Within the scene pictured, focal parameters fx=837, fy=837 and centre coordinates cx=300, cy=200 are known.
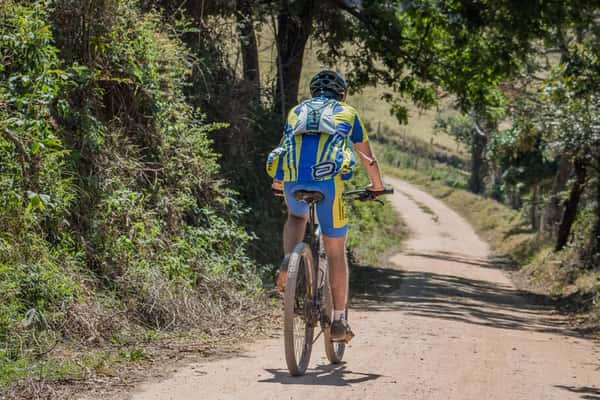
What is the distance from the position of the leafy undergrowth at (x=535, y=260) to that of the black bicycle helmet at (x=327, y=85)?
25.1 ft

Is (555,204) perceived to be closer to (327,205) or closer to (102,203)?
(102,203)

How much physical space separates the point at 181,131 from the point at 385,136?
249ft

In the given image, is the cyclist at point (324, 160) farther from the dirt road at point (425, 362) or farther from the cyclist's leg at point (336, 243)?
the dirt road at point (425, 362)

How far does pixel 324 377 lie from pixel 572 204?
61.8ft

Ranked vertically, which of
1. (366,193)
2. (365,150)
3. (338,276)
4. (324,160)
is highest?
(365,150)

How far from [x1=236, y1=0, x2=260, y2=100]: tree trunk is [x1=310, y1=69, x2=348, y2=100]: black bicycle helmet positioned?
769cm

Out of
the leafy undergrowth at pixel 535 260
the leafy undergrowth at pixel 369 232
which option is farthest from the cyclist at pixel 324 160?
the leafy undergrowth at pixel 369 232

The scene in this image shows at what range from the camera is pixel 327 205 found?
611 cm

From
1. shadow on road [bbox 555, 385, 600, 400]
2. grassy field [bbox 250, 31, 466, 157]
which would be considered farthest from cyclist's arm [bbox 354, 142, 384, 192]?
grassy field [bbox 250, 31, 466, 157]

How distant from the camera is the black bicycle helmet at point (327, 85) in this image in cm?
634

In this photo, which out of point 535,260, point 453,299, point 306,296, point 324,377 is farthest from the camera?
point 535,260

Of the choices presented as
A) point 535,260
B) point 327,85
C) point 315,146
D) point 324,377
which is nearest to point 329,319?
Result: point 324,377

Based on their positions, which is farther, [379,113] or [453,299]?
[379,113]

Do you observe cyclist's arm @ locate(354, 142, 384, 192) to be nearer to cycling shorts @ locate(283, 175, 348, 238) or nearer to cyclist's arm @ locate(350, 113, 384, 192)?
cyclist's arm @ locate(350, 113, 384, 192)
